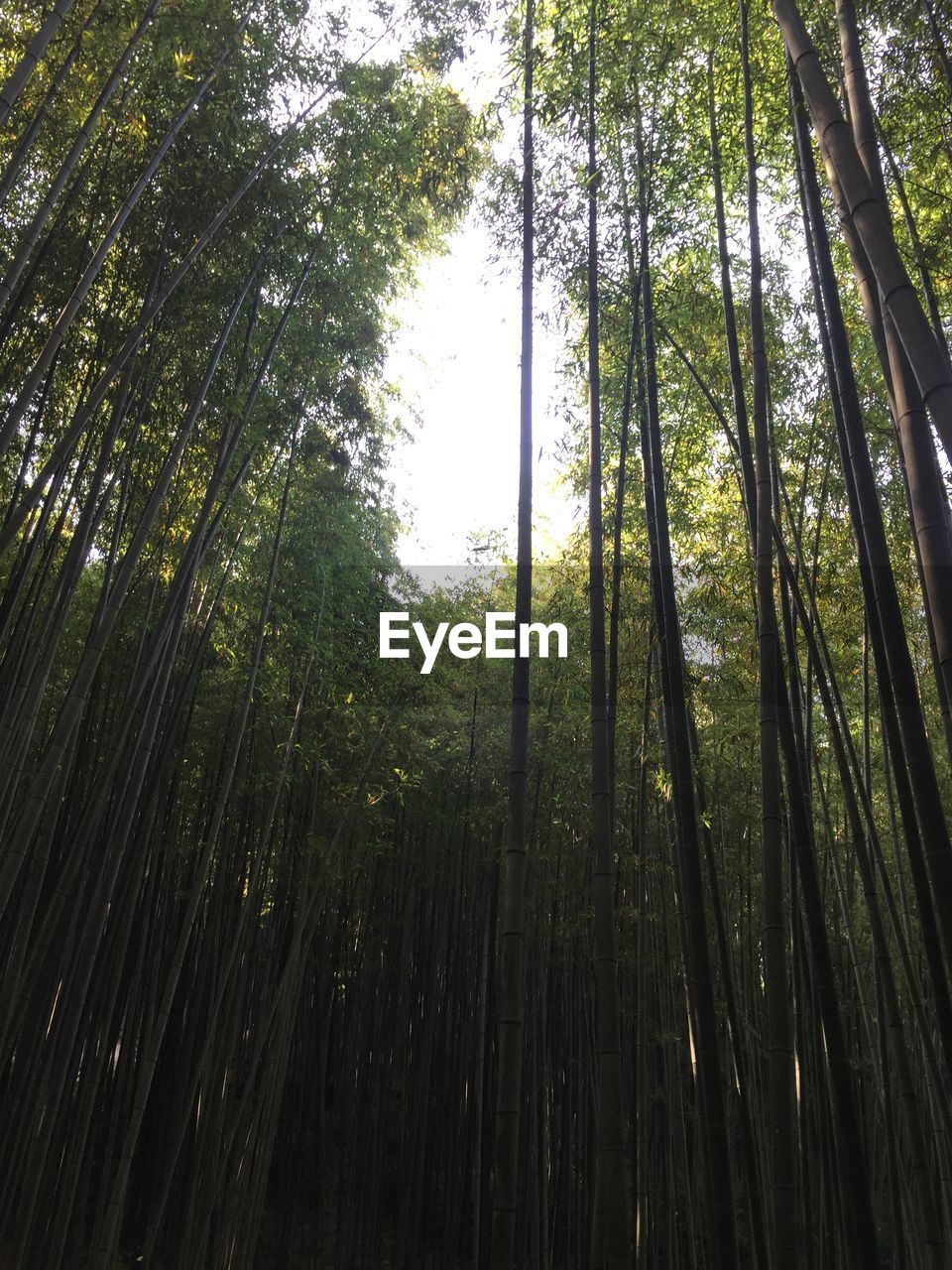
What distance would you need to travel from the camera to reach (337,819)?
549 centimetres

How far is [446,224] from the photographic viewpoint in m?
4.95

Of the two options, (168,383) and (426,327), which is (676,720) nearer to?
(168,383)

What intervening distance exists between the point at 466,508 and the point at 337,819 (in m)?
2.44

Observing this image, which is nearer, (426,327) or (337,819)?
(337,819)

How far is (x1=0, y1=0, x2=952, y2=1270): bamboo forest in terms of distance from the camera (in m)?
2.36

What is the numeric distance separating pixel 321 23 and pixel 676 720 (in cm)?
357

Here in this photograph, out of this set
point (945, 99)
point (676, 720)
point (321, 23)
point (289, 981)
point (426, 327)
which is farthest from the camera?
point (426, 327)

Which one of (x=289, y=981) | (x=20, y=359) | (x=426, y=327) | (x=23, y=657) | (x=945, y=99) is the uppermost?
(x=426, y=327)

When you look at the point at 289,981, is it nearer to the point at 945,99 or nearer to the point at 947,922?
the point at 947,922

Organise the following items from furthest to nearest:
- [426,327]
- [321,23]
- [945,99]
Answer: [426,327] → [321,23] → [945,99]

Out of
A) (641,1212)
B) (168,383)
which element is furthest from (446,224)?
(641,1212)

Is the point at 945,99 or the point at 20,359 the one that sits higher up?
the point at 945,99

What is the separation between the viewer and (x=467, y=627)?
262 inches

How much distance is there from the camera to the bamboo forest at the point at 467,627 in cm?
236
